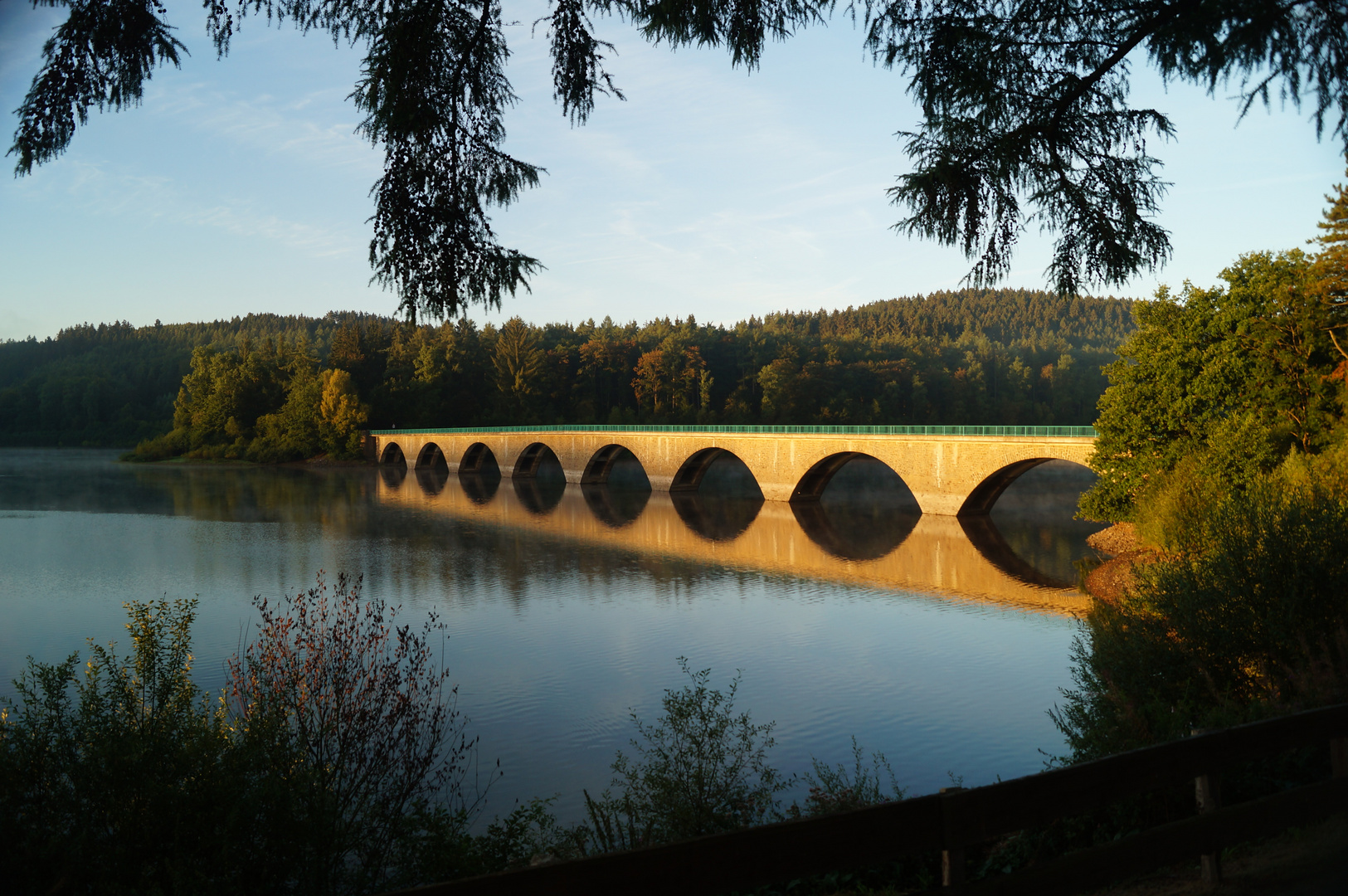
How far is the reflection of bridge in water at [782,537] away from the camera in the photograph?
2491cm

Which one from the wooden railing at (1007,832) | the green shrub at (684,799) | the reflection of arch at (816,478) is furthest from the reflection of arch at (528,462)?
the wooden railing at (1007,832)

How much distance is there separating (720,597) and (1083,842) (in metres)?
15.6

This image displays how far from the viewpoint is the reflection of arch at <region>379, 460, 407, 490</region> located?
205ft

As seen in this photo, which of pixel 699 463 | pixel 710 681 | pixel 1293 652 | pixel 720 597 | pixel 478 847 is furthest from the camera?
pixel 699 463

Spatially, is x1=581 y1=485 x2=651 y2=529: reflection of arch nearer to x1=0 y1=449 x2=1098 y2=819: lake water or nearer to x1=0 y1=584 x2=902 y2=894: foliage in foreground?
x1=0 y1=449 x2=1098 y2=819: lake water

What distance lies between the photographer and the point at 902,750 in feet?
40.7

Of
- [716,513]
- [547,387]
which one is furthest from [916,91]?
[547,387]

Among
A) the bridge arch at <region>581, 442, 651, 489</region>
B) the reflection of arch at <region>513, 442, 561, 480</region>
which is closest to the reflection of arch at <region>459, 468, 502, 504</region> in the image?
the reflection of arch at <region>513, 442, 561, 480</region>

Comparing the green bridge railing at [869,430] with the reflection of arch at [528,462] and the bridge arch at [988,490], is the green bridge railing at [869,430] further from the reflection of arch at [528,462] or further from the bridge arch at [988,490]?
the reflection of arch at [528,462]

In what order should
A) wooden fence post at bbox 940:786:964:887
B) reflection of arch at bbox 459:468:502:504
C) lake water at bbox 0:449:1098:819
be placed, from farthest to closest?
reflection of arch at bbox 459:468:502:504 < lake water at bbox 0:449:1098:819 < wooden fence post at bbox 940:786:964:887

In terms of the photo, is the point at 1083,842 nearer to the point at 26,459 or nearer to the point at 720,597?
the point at 720,597

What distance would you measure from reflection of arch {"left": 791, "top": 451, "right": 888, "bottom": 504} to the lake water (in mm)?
885

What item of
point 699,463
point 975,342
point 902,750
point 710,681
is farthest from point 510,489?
point 975,342

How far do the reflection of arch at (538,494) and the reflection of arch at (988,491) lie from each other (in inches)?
709
